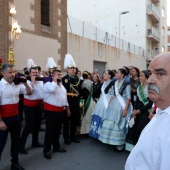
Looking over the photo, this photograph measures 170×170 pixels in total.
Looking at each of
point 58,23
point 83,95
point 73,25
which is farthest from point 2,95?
point 73,25

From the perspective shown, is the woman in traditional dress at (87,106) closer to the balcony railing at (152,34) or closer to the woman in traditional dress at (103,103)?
the woman in traditional dress at (103,103)

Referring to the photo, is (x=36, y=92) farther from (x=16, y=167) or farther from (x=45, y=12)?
(x=45, y=12)

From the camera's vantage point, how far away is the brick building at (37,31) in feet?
33.1

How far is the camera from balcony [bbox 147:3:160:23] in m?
28.7

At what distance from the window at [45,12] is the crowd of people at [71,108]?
6423 mm

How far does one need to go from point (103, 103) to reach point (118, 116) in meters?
0.65

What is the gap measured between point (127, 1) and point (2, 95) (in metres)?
26.9

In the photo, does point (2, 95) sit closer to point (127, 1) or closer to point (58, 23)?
point (58, 23)

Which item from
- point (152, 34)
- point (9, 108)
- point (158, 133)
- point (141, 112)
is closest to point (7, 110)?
point (9, 108)

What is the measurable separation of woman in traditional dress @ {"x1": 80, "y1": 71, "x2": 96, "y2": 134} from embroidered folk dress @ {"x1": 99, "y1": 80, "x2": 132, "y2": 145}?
1196 millimetres

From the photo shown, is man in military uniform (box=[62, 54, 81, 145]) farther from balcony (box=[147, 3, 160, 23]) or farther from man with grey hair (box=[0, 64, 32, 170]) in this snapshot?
balcony (box=[147, 3, 160, 23])

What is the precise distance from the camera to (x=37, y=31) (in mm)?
11828

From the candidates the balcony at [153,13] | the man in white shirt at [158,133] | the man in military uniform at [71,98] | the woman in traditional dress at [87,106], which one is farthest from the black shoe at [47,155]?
the balcony at [153,13]

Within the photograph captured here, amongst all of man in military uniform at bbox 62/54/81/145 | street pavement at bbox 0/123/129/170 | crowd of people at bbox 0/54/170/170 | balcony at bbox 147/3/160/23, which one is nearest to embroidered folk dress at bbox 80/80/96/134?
crowd of people at bbox 0/54/170/170
